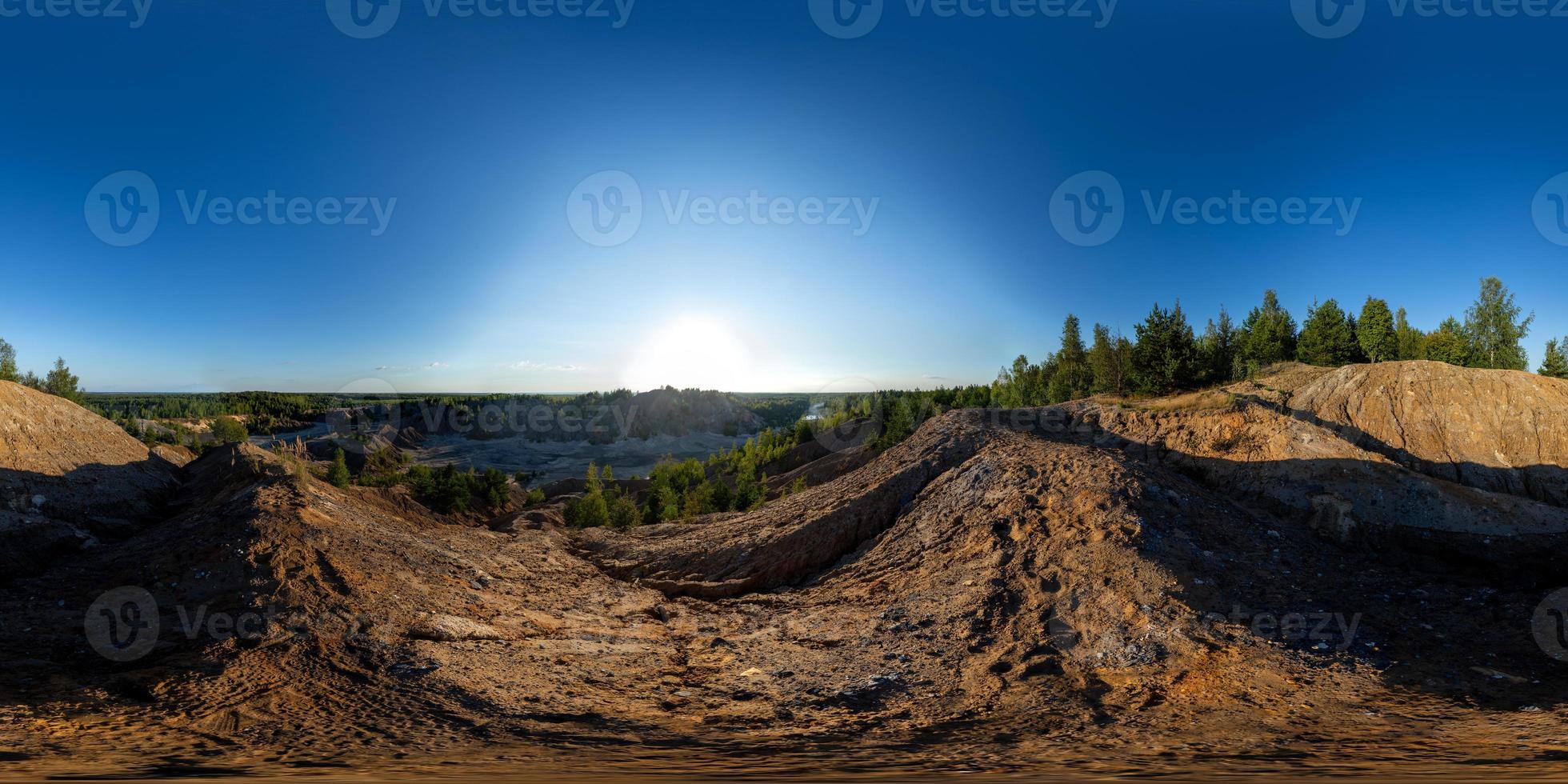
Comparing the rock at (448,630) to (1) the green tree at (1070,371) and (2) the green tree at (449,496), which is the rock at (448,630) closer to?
(2) the green tree at (449,496)

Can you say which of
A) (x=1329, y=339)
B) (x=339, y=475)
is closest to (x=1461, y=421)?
(x=1329, y=339)

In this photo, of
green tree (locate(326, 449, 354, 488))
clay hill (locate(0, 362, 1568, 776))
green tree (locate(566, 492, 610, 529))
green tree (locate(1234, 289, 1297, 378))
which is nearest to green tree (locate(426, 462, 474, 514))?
green tree (locate(326, 449, 354, 488))

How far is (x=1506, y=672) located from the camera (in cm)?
784

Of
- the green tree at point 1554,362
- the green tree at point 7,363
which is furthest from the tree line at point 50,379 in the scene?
the green tree at point 1554,362

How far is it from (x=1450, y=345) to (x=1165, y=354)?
86.1 feet

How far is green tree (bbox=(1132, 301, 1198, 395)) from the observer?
26781 mm

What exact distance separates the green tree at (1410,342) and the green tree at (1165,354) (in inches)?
947

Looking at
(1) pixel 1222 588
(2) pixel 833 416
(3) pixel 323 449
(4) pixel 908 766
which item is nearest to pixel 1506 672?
(1) pixel 1222 588

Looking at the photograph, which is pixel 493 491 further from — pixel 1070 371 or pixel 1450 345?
pixel 1450 345

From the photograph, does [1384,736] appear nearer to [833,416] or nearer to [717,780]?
[717,780]

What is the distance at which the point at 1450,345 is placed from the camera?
36438 mm

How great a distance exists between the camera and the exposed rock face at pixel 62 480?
44.6 feet

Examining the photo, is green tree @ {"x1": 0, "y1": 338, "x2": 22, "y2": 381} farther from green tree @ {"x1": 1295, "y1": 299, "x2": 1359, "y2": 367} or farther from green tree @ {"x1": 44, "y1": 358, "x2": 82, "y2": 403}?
green tree @ {"x1": 1295, "y1": 299, "x2": 1359, "y2": 367}

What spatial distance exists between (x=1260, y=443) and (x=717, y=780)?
19.0 metres
